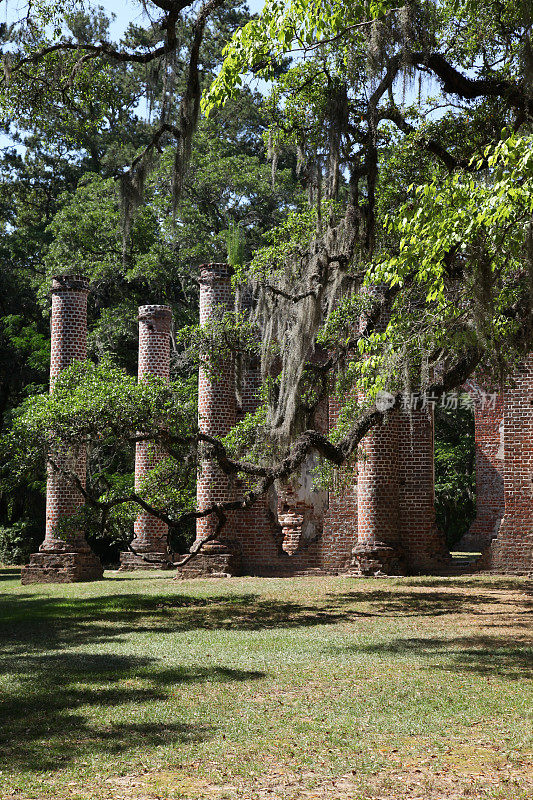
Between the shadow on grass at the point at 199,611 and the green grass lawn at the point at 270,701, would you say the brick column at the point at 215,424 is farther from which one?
the green grass lawn at the point at 270,701

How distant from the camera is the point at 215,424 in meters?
18.6

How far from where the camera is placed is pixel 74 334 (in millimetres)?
18469

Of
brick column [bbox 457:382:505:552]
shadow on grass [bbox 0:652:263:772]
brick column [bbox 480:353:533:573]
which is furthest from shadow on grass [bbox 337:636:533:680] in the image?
brick column [bbox 457:382:505:552]

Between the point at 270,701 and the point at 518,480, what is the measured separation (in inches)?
441

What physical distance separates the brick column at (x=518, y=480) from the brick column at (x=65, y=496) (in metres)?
8.33

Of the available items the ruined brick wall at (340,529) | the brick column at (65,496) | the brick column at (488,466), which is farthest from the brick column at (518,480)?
the brick column at (65,496)

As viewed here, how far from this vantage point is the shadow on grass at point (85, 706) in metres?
5.45

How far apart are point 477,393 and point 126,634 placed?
13.9 metres

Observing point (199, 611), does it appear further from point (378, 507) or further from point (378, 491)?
point (378, 491)

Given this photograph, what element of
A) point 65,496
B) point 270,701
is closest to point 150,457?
point 65,496

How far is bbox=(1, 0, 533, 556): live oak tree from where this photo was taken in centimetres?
905

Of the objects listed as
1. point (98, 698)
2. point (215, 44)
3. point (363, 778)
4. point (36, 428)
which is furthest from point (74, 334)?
point (215, 44)

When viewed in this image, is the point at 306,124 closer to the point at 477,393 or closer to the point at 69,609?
the point at 69,609

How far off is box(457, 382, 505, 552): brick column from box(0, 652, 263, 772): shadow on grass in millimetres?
15412
